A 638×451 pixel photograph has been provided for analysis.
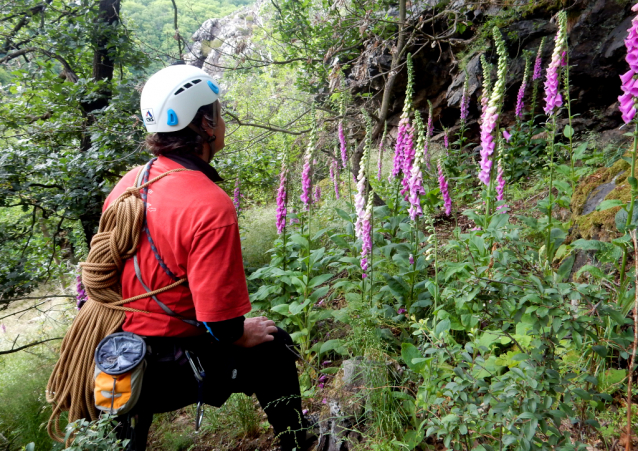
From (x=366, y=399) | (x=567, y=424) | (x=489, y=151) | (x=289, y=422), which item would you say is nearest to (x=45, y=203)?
(x=289, y=422)

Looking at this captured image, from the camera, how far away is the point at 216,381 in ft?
7.26

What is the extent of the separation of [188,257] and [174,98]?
886 mm

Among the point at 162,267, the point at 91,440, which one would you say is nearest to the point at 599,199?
the point at 162,267

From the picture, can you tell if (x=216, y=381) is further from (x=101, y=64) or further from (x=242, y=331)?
(x=101, y=64)

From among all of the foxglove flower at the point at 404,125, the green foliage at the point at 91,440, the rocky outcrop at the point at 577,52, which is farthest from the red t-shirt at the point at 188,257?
the rocky outcrop at the point at 577,52

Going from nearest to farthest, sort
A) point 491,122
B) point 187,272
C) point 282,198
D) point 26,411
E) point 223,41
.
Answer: point 187,272
point 491,122
point 26,411
point 282,198
point 223,41

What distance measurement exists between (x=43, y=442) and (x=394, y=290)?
3232 millimetres

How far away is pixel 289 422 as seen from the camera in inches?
103

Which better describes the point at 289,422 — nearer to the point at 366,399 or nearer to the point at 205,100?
the point at 366,399

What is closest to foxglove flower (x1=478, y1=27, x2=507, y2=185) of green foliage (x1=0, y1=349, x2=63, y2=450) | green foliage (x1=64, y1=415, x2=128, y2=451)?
green foliage (x1=64, y1=415, x2=128, y2=451)

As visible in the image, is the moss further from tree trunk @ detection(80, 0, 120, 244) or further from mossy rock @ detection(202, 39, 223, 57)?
tree trunk @ detection(80, 0, 120, 244)

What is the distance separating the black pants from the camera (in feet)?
6.81

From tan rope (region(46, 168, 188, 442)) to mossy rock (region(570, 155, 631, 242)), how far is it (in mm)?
3148

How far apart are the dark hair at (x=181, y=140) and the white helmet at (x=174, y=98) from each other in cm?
4
